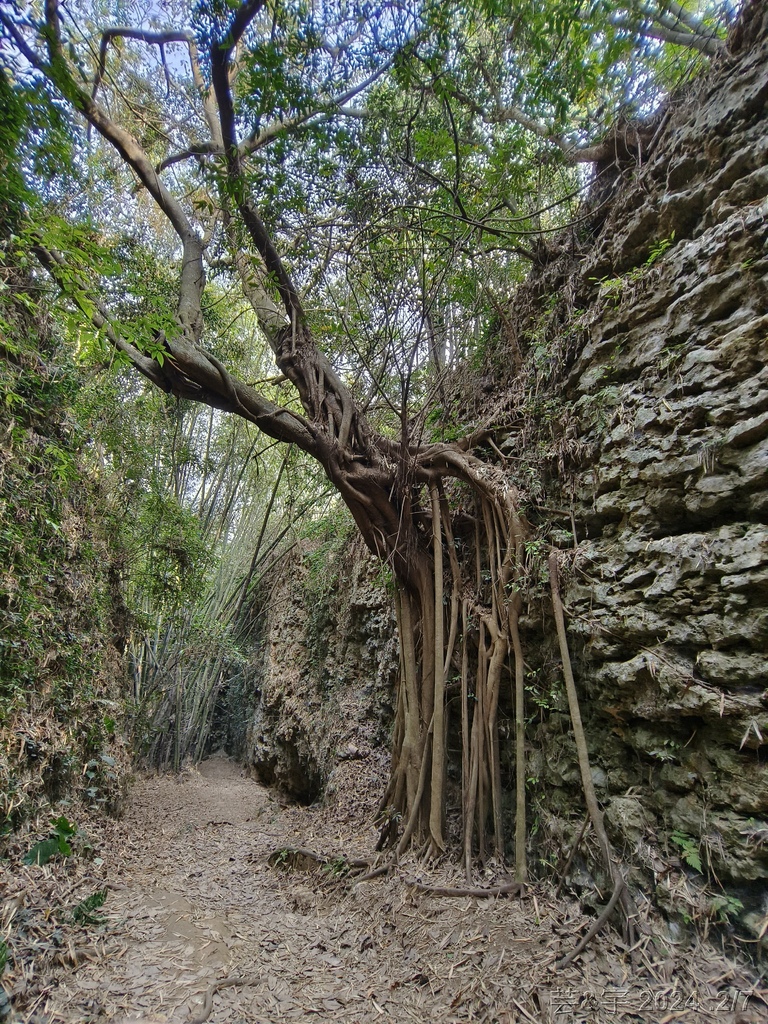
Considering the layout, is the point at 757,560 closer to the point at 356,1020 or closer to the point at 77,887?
the point at 356,1020

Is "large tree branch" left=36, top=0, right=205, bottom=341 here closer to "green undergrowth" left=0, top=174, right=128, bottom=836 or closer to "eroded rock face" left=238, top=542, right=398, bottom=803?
"green undergrowth" left=0, top=174, right=128, bottom=836

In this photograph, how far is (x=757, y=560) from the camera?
5.62ft

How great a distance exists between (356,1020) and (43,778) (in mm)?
2095

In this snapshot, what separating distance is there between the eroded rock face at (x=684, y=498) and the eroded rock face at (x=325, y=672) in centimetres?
224

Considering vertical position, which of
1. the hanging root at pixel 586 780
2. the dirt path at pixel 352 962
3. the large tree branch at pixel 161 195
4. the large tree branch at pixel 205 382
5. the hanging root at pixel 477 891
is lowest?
the dirt path at pixel 352 962

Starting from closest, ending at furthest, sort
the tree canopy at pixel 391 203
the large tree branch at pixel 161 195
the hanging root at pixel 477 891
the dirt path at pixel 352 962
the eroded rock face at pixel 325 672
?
the dirt path at pixel 352 962, the hanging root at pixel 477 891, the tree canopy at pixel 391 203, the large tree branch at pixel 161 195, the eroded rock face at pixel 325 672

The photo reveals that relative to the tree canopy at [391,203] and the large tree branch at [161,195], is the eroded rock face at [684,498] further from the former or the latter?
the large tree branch at [161,195]

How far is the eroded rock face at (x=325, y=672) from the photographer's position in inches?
187

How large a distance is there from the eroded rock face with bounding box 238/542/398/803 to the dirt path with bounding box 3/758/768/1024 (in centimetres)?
154

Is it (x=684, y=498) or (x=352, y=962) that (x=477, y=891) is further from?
(x=684, y=498)

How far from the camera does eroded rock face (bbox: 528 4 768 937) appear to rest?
1.72 metres

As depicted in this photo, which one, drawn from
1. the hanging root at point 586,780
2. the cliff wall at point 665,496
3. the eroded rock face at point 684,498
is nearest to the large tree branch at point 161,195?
the cliff wall at point 665,496

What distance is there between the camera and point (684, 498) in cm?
202

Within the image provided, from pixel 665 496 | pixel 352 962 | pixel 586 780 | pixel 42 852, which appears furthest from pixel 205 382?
pixel 352 962
